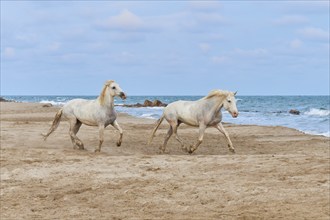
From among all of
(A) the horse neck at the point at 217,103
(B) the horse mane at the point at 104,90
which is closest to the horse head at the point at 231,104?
(A) the horse neck at the point at 217,103

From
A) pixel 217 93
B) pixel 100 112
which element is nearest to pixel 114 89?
pixel 100 112

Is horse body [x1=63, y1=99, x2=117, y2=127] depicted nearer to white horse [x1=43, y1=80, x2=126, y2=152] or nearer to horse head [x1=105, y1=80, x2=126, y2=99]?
white horse [x1=43, y1=80, x2=126, y2=152]

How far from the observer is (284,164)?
11.8m

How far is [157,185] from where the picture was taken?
10609 mm

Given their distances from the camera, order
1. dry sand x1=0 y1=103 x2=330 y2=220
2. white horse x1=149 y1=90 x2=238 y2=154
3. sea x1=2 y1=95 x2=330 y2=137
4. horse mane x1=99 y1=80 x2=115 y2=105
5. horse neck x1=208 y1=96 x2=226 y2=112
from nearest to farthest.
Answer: dry sand x1=0 y1=103 x2=330 y2=220 < white horse x1=149 y1=90 x2=238 y2=154 < horse neck x1=208 y1=96 x2=226 y2=112 < horse mane x1=99 y1=80 x2=115 y2=105 < sea x1=2 y1=95 x2=330 y2=137

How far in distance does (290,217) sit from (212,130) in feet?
50.7

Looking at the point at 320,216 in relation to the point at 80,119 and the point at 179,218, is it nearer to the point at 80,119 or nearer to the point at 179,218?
the point at 179,218

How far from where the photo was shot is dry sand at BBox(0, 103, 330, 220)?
8844mm

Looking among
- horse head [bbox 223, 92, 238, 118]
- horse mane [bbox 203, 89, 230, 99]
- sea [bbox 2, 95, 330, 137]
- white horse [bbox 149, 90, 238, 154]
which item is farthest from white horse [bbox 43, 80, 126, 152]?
sea [bbox 2, 95, 330, 137]

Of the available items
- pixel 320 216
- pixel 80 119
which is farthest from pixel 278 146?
pixel 320 216

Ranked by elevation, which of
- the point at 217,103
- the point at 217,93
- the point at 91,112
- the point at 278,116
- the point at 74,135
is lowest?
the point at 278,116

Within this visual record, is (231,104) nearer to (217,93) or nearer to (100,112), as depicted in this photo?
(217,93)

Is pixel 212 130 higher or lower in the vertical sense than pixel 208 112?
lower

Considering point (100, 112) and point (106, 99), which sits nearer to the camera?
point (100, 112)
